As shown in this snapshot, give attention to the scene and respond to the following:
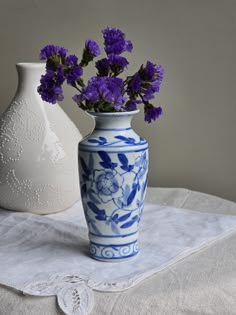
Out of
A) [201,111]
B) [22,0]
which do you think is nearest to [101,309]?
[201,111]

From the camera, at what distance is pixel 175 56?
140 centimetres

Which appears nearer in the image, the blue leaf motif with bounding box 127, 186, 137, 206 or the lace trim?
the lace trim

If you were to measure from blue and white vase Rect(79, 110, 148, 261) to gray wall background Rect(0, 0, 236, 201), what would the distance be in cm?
47

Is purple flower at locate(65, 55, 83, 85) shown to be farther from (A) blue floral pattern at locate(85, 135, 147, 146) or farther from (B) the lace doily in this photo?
(B) the lace doily

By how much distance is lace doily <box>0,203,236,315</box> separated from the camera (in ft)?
2.90

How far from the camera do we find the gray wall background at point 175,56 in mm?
1368

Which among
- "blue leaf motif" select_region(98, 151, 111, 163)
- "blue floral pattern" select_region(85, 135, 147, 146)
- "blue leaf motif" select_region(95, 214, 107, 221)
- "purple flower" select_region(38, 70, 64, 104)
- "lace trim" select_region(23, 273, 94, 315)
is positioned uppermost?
"purple flower" select_region(38, 70, 64, 104)

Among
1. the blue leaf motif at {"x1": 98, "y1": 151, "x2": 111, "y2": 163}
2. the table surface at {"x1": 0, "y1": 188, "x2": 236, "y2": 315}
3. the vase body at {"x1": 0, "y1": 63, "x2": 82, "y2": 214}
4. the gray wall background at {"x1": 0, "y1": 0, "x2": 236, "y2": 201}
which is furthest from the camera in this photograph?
the gray wall background at {"x1": 0, "y1": 0, "x2": 236, "y2": 201}

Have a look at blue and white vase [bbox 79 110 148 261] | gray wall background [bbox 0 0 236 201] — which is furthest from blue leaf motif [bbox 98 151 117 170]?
gray wall background [bbox 0 0 236 201]

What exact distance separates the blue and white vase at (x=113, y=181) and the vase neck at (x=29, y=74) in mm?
306

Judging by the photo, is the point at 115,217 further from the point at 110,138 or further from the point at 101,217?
the point at 110,138

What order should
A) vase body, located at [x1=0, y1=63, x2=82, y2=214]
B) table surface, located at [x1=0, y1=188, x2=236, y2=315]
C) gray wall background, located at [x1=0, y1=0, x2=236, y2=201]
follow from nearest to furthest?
1. table surface, located at [x1=0, y1=188, x2=236, y2=315]
2. vase body, located at [x1=0, y1=63, x2=82, y2=214]
3. gray wall background, located at [x1=0, y1=0, x2=236, y2=201]

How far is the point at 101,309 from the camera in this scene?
2.77 ft

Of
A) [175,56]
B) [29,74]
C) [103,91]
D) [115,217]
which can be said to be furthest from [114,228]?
[175,56]
